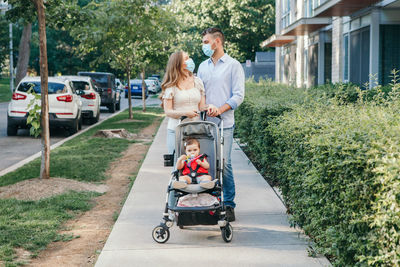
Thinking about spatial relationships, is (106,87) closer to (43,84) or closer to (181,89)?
(43,84)

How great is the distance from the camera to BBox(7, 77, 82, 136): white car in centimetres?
1591

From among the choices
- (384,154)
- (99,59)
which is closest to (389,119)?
(384,154)

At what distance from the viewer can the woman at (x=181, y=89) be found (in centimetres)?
568

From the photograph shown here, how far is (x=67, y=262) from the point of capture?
16.6 feet

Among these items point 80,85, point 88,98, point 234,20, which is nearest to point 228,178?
point 88,98

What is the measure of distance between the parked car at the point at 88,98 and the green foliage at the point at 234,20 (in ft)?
59.3

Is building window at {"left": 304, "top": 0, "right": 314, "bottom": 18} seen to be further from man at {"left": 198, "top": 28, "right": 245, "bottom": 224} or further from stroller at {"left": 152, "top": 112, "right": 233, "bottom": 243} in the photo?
stroller at {"left": 152, "top": 112, "right": 233, "bottom": 243}

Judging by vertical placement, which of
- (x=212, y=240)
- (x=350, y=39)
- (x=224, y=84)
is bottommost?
(x=212, y=240)

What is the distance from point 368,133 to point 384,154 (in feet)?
1.37

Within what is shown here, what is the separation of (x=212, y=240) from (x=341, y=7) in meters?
12.9

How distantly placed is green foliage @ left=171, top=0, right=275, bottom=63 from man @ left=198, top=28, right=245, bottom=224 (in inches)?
1289

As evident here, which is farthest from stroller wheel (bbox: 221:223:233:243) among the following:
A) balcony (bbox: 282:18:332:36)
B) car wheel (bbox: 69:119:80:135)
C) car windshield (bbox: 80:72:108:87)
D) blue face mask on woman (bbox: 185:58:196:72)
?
car windshield (bbox: 80:72:108:87)

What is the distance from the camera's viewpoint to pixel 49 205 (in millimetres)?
7066

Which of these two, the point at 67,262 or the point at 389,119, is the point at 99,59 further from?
the point at 389,119
